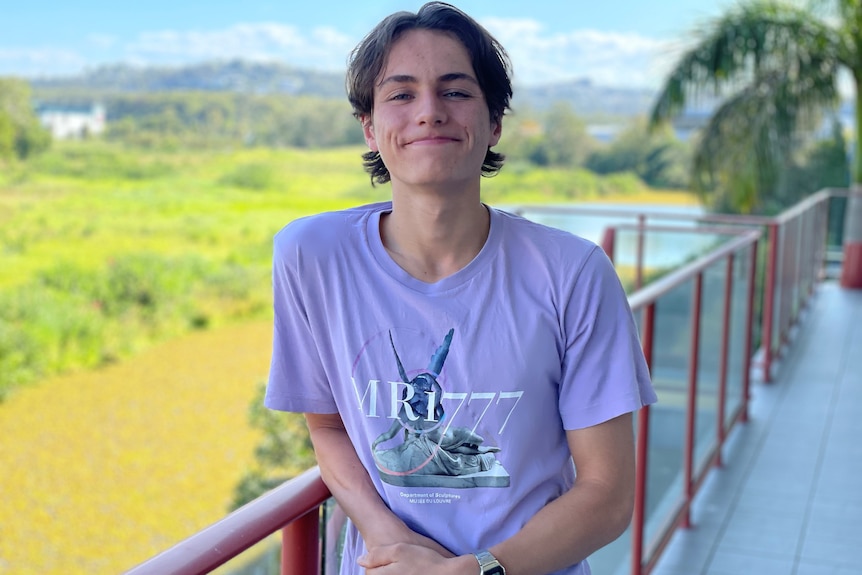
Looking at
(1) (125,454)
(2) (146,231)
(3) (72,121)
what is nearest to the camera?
(1) (125,454)

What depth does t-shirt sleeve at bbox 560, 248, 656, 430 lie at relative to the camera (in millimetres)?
1112

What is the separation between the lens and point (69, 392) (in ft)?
92.7

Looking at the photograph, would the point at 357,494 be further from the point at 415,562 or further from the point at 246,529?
the point at 246,529

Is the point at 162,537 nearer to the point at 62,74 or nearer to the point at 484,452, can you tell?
the point at 62,74

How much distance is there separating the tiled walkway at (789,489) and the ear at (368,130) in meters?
2.09

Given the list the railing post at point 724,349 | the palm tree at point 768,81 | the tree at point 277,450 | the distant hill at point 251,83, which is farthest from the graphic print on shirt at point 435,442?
the distant hill at point 251,83

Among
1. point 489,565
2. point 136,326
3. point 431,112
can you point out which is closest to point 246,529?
point 489,565

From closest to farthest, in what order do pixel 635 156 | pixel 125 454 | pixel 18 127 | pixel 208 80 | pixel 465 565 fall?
pixel 465 565
pixel 125 454
pixel 18 127
pixel 635 156
pixel 208 80

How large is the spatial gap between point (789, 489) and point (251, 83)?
36812 mm

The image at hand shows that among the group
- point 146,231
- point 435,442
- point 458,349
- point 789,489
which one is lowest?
point 146,231

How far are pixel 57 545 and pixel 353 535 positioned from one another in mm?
25985

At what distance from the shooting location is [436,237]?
1.16 meters

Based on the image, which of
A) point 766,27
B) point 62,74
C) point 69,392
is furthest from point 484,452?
point 62,74

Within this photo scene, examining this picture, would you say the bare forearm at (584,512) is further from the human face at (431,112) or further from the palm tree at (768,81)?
the palm tree at (768,81)
